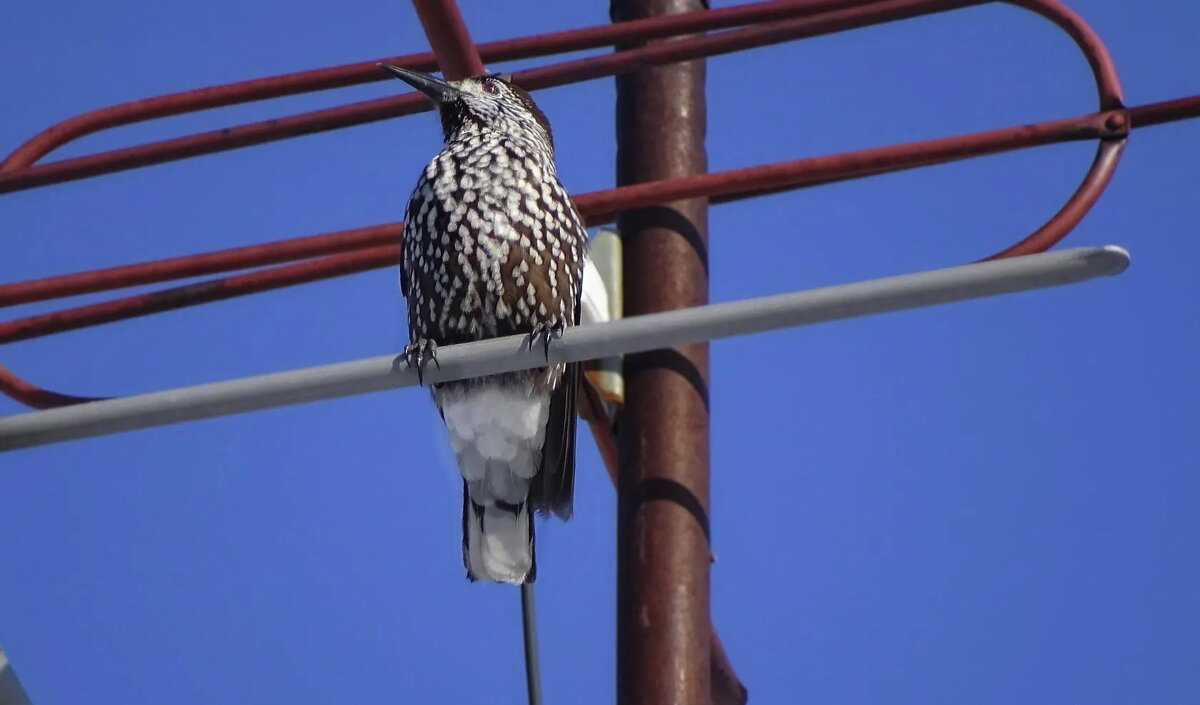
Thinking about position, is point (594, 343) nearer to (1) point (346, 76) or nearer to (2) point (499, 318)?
(2) point (499, 318)

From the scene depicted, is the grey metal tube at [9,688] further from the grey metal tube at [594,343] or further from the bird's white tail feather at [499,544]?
the bird's white tail feather at [499,544]

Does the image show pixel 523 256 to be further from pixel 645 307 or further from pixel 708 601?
pixel 708 601

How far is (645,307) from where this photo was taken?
3.92 meters

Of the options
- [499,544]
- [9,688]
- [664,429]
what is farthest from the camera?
[499,544]

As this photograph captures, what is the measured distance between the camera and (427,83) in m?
4.72

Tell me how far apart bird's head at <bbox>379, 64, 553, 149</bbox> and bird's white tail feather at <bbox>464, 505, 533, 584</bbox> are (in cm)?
114

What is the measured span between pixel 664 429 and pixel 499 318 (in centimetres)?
83

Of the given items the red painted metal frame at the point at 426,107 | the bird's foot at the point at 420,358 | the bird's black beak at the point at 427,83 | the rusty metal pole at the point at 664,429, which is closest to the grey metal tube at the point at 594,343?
the bird's foot at the point at 420,358

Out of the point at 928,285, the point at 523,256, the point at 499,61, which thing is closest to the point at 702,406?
the point at 523,256

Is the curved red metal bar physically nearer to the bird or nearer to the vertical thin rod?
the bird

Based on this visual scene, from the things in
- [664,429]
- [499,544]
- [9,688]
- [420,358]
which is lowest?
[9,688]

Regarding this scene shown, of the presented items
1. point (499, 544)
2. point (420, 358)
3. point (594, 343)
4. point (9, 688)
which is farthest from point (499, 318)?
point (9, 688)

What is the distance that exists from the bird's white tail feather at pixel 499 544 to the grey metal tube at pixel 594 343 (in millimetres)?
1276

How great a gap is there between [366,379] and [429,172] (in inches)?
72.0
